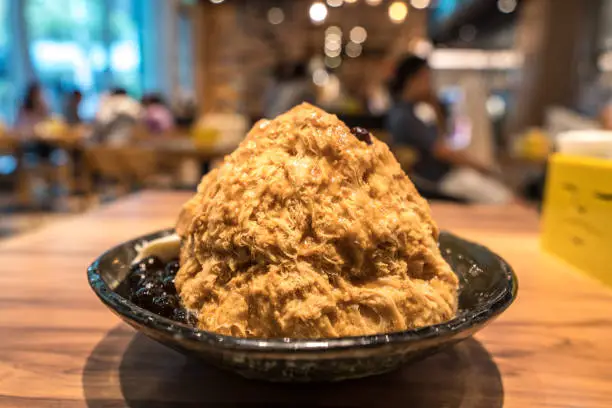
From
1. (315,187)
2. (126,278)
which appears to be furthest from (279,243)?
(126,278)

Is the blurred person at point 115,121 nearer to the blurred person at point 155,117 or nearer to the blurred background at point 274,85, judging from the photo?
the blurred background at point 274,85

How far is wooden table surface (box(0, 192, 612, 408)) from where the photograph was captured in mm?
535

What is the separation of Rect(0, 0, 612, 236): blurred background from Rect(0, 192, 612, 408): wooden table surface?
1415 millimetres

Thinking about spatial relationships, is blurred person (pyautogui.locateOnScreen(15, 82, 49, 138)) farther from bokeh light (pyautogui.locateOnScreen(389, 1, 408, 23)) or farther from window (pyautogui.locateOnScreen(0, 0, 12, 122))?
bokeh light (pyautogui.locateOnScreen(389, 1, 408, 23))

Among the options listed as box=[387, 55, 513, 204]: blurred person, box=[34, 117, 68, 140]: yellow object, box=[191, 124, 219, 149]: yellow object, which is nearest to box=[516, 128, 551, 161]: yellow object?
box=[387, 55, 513, 204]: blurred person

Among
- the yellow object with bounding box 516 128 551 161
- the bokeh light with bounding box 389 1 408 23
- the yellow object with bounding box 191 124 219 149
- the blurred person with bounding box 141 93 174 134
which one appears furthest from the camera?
the bokeh light with bounding box 389 1 408 23

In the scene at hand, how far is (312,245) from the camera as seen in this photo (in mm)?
540

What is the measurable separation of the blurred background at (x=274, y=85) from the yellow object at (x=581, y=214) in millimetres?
990

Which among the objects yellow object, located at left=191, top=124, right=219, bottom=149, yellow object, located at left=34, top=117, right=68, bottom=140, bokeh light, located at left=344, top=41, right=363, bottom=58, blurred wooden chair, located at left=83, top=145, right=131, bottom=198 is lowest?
blurred wooden chair, located at left=83, top=145, right=131, bottom=198

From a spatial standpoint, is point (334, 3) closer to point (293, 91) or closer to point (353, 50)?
point (353, 50)

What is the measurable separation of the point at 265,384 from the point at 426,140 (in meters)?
2.81

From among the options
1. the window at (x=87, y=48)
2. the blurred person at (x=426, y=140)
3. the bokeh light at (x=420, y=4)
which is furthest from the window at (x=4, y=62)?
the blurred person at (x=426, y=140)

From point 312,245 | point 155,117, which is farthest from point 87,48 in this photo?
point 312,245

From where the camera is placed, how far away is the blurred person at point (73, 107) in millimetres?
6828
